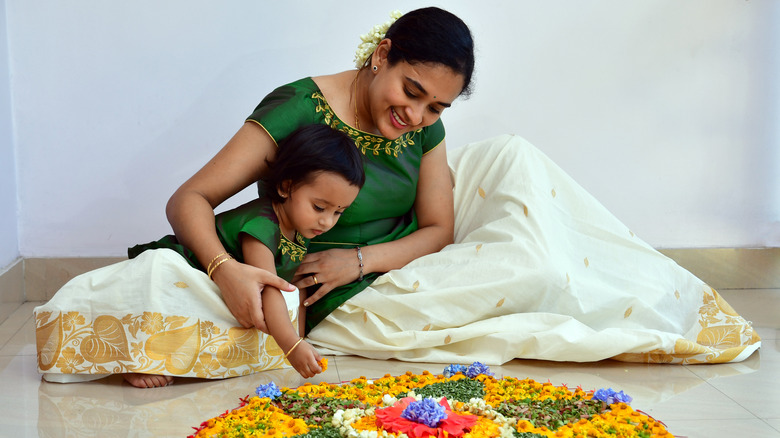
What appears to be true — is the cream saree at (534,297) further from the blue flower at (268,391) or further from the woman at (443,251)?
the blue flower at (268,391)

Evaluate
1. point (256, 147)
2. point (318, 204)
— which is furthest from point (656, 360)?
point (256, 147)

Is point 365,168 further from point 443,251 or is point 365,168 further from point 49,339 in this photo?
point 49,339

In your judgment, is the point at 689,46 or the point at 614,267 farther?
the point at 689,46

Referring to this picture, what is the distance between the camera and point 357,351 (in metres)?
2.28

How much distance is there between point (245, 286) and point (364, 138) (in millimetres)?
662

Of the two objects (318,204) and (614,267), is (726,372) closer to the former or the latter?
(614,267)

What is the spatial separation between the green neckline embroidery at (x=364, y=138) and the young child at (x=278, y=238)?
0.13 m

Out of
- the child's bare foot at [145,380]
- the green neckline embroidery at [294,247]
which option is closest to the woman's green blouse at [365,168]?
the green neckline embroidery at [294,247]

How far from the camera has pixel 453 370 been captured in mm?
2033

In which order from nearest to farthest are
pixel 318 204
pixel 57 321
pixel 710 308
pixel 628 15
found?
pixel 57 321
pixel 318 204
pixel 710 308
pixel 628 15

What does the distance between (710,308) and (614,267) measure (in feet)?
1.14

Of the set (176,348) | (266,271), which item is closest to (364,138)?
(266,271)

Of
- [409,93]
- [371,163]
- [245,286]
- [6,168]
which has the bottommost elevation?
[245,286]

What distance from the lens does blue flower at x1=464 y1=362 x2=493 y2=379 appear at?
2.02m
